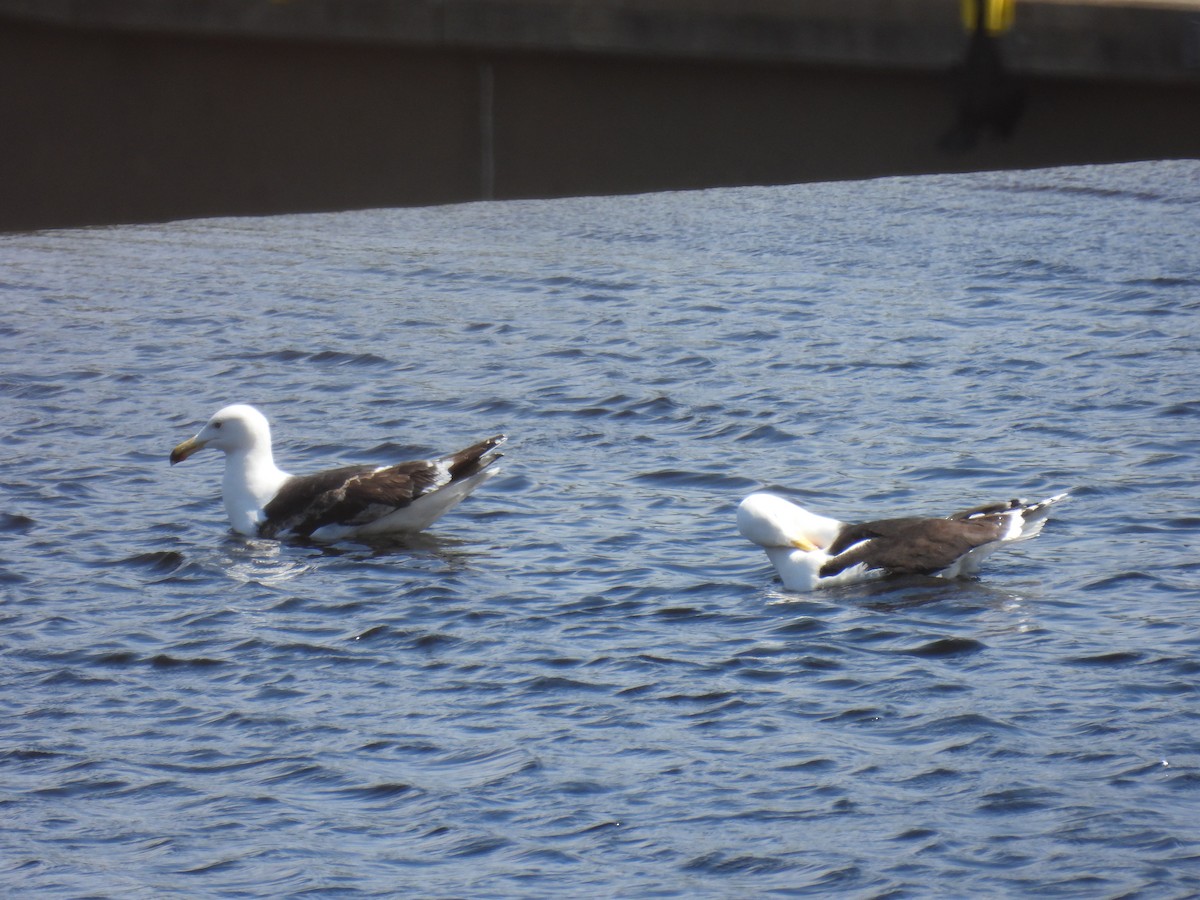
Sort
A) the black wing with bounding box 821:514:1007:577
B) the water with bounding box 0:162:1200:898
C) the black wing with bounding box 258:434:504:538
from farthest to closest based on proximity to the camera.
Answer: the black wing with bounding box 258:434:504:538 < the black wing with bounding box 821:514:1007:577 < the water with bounding box 0:162:1200:898

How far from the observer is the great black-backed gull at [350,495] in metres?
12.3

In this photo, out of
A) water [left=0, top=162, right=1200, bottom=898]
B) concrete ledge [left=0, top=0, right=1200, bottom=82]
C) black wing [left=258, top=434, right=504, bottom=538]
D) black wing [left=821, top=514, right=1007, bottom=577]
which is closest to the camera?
concrete ledge [left=0, top=0, right=1200, bottom=82]

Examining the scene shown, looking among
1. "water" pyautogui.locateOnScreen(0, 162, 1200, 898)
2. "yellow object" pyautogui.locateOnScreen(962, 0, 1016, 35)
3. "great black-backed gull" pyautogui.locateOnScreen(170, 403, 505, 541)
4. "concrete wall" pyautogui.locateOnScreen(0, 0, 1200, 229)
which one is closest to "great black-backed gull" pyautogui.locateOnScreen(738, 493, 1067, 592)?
"water" pyautogui.locateOnScreen(0, 162, 1200, 898)

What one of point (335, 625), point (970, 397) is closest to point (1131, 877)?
point (335, 625)

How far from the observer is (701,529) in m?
11.9

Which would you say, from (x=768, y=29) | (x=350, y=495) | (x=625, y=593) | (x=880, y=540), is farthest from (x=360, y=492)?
(x=768, y=29)

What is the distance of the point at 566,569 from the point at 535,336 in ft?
22.7

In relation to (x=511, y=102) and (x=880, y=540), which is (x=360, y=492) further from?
(x=511, y=102)

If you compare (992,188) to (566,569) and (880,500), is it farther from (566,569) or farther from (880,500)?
(566,569)

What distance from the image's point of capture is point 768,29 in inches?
153

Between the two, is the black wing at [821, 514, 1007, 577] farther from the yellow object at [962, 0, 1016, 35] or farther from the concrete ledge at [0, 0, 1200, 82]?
the yellow object at [962, 0, 1016, 35]

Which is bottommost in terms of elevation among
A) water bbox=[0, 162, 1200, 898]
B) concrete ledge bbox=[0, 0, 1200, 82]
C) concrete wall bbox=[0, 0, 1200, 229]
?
water bbox=[0, 162, 1200, 898]

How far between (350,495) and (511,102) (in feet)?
28.0

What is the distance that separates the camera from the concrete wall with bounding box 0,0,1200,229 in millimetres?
3510
